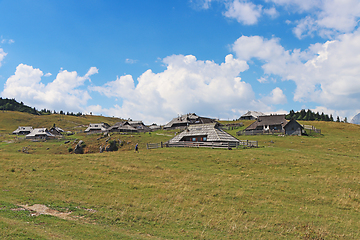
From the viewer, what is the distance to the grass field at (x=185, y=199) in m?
12.6

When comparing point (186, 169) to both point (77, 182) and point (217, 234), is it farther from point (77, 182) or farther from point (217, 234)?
point (217, 234)

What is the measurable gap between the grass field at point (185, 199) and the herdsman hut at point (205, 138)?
15060 millimetres

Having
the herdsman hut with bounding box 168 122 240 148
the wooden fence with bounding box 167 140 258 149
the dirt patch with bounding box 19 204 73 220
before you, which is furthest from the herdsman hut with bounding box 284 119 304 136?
the dirt patch with bounding box 19 204 73 220

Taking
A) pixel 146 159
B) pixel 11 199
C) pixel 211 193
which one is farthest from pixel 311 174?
pixel 11 199

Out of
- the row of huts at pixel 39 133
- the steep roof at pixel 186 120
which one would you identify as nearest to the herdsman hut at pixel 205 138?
the steep roof at pixel 186 120

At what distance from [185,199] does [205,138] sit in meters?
Answer: 34.8

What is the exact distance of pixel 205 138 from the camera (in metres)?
52.2

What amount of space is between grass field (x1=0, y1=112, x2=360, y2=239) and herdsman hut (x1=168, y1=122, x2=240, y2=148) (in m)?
15.1

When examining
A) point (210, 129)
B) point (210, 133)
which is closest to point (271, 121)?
point (210, 129)

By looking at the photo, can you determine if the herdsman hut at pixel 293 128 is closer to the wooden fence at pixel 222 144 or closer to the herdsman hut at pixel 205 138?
the wooden fence at pixel 222 144

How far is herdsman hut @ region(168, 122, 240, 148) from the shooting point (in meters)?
47.4

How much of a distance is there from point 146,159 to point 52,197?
17821mm

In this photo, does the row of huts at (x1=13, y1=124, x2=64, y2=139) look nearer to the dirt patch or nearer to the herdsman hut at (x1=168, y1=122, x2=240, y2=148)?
the herdsman hut at (x1=168, y1=122, x2=240, y2=148)

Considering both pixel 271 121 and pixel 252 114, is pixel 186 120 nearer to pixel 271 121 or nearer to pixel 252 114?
pixel 271 121
